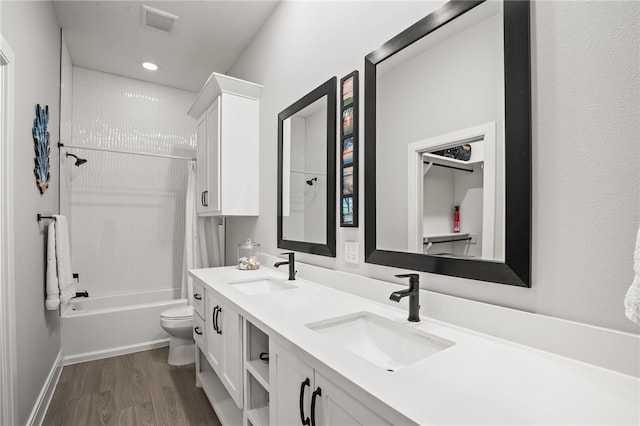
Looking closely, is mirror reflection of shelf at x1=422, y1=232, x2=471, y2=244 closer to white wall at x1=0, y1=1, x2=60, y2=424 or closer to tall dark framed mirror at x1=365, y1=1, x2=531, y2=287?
tall dark framed mirror at x1=365, y1=1, x2=531, y2=287

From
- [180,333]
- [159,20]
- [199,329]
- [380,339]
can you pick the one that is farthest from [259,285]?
[159,20]

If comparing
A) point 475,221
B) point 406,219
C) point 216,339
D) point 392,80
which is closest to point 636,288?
point 475,221

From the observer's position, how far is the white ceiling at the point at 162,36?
7.70 feet

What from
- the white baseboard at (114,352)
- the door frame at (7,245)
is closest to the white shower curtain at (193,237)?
the white baseboard at (114,352)

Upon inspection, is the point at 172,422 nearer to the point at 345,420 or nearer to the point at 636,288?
the point at 345,420

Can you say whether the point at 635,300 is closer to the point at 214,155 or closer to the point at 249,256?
the point at 249,256

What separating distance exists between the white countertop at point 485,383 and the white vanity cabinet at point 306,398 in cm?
6

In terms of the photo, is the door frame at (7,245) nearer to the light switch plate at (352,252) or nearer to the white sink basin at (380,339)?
the white sink basin at (380,339)

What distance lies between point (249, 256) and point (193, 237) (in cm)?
111

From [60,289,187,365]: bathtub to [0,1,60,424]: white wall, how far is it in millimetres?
442

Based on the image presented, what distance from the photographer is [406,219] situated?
4.40 feet

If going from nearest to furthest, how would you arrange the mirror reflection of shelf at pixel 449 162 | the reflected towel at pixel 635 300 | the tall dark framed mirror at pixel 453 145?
1. the reflected towel at pixel 635 300
2. the tall dark framed mirror at pixel 453 145
3. the mirror reflection of shelf at pixel 449 162

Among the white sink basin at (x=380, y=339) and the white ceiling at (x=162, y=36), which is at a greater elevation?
the white ceiling at (x=162, y=36)

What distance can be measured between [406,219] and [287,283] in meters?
0.82
